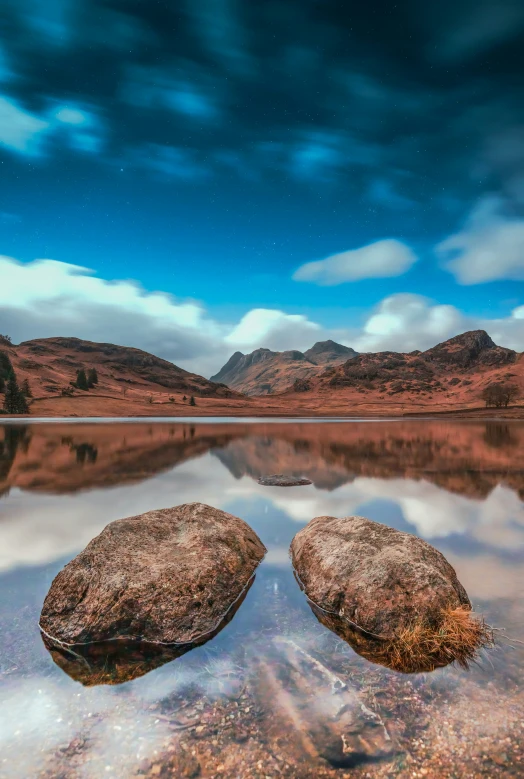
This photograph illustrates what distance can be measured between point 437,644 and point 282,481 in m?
17.6

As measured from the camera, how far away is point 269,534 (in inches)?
624

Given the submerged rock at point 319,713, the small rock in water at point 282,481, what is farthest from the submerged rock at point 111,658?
the small rock in water at point 282,481

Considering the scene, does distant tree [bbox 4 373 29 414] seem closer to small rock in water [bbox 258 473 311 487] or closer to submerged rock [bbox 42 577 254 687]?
small rock in water [bbox 258 473 311 487]

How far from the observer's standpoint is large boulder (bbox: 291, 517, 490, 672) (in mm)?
7945

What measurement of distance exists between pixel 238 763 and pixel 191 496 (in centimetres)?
1725

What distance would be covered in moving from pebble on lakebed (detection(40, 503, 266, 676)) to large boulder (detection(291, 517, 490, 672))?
2.39 meters

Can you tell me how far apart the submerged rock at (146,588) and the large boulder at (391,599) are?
7.66 feet

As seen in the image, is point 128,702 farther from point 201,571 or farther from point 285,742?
point 201,571

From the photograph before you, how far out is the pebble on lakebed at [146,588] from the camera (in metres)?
8.60

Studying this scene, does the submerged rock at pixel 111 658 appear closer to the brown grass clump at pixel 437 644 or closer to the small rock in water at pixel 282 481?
the brown grass clump at pixel 437 644

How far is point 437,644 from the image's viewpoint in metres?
7.91

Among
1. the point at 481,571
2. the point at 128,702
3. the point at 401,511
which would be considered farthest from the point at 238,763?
the point at 401,511

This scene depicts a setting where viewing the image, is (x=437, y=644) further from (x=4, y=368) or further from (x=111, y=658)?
(x=4, y=368)

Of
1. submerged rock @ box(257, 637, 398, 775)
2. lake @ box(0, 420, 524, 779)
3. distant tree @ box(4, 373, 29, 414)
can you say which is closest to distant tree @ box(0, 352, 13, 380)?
distant tree @ box(4, 373, 29, 414)
